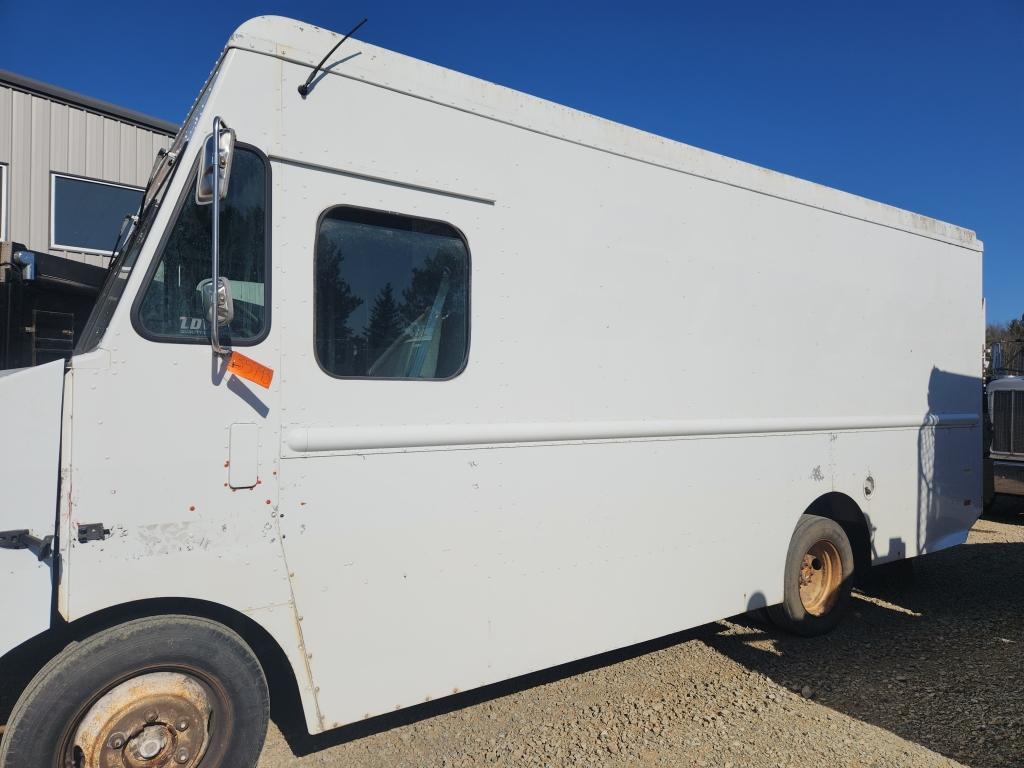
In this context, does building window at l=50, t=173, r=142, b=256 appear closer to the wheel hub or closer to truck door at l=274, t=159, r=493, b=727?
truck door at l=274, t=159, r=493, b=727

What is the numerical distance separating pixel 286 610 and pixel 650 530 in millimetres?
2022

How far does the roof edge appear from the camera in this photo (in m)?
8.65

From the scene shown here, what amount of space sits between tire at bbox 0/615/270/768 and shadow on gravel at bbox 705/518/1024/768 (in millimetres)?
3246

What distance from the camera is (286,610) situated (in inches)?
112

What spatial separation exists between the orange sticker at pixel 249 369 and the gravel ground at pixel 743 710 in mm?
1922

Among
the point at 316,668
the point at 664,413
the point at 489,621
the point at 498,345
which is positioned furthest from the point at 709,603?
the point at 316,668

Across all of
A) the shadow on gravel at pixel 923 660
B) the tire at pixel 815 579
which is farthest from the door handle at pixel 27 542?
the tire at pixel 815 579

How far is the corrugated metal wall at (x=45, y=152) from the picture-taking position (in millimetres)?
8625

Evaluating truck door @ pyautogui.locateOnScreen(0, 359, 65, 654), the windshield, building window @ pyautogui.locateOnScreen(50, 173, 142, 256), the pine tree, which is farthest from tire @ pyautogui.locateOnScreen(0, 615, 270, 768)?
building window @ pyautogui.locateOnScreen(50, 173, 142, 256)

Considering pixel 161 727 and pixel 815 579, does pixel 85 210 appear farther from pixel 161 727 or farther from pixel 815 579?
pixel 815 579

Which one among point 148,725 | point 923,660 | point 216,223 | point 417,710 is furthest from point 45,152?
point 923,660

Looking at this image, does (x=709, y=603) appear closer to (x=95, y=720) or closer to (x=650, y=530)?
(x=650, y=530)

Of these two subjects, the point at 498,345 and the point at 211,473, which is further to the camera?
the point at 498,345

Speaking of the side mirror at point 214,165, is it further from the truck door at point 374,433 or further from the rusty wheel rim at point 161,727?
the rusty wheel rim at point 161,727
